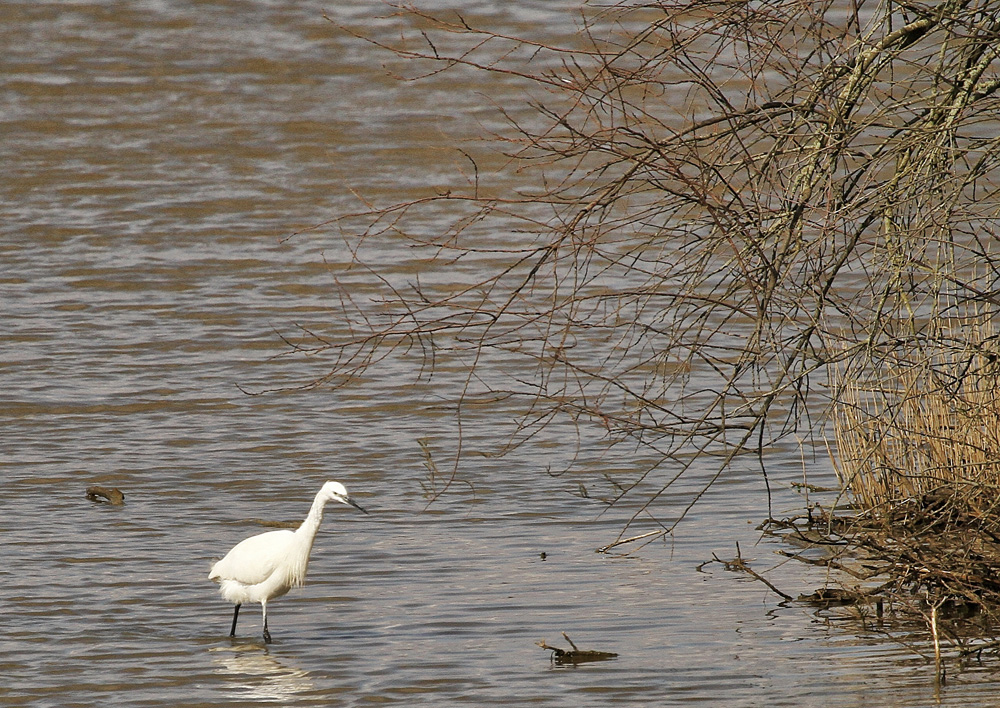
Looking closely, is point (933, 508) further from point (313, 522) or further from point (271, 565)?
point (271, 565)

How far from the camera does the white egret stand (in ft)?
25.6

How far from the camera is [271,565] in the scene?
786 cm

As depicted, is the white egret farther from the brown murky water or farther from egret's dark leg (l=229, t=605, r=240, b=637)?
the brown murky water

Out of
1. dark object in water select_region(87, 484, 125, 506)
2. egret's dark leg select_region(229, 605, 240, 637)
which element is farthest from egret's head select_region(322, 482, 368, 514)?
dark object in water select_region(87, 484, 125, 506)

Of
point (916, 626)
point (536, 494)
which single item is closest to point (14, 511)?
point (536, 494)

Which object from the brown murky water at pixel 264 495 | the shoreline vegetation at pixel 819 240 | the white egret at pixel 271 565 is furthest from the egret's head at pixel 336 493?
the shoreline vegetation at pixel 819 240

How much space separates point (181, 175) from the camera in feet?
67.4

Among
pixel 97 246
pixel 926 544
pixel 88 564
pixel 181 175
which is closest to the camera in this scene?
pixel 926 544

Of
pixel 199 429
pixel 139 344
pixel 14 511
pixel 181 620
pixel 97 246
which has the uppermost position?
pixel 97 246

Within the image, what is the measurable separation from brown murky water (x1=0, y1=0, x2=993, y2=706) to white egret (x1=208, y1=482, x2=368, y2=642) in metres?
0.21

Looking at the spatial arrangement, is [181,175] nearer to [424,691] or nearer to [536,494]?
[536,494]

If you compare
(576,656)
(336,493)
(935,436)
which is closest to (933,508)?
(935,436)

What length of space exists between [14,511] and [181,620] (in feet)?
8.09

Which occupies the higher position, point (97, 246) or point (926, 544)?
point (97, 246)
